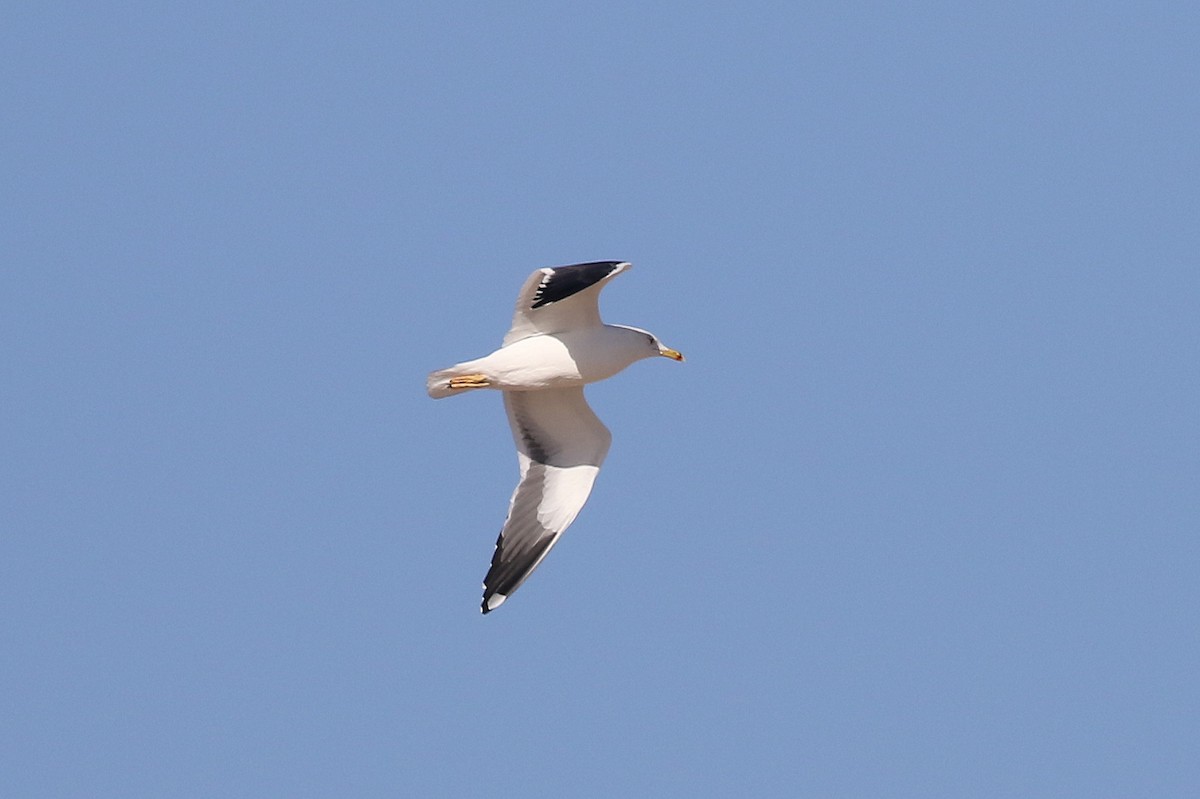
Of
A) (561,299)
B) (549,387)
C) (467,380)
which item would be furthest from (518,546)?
(561,299)

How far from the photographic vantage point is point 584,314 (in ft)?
46.8

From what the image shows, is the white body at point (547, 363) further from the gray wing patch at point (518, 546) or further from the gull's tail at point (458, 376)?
the gray wing patch at point (518, 546)

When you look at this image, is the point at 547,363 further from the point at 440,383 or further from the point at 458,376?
the point at 440,383

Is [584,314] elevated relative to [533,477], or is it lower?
elevated

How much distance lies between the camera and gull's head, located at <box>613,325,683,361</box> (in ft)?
48.0

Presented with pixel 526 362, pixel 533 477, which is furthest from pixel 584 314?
pixel 533 477

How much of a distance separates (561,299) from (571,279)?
161 mm

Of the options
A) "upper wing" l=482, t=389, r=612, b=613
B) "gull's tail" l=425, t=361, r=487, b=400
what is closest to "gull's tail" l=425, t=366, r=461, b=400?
"gull's tail" l=425, t=361, r=487, b=400

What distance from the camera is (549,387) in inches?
569

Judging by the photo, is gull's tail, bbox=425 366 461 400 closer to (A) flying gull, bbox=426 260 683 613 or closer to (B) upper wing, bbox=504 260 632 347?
(A) flying gull, bbox=426 260 683 613

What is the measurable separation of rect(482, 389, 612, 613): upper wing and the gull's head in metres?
0.67

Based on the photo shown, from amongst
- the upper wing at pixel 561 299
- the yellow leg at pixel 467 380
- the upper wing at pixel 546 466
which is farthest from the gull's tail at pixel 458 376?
the upper wing at pixel 546 466

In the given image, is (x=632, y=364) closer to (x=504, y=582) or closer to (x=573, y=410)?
(x=573, y=410)

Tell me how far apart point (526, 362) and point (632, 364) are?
92 cm
